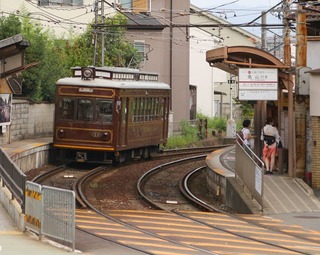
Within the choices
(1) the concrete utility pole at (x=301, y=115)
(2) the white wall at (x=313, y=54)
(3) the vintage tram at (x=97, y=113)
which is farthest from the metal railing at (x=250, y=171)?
(3) the vintage tram at (x=97, y=113)

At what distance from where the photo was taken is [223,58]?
902 inches

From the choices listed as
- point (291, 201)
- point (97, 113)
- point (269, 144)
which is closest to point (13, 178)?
point (291, 201)

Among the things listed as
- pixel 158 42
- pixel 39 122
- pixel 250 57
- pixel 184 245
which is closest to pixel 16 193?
pixel 184 245

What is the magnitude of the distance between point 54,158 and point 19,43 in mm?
7800

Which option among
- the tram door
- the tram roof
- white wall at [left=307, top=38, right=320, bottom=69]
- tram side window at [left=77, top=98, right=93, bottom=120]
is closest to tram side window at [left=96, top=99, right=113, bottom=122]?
tram side window at [left=77, top=98, right=93, bottom=120]

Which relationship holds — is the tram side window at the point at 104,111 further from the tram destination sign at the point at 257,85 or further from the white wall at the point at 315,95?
the white wall at the point at 315,95

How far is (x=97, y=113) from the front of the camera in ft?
97.9

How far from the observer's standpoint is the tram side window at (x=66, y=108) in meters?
30.1

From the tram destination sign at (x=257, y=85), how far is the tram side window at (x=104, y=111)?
7400 millimetres

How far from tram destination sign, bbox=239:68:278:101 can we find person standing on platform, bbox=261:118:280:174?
52.5 inches

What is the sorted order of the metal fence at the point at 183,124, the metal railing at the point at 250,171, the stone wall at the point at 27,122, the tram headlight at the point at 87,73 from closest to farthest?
1. the metal railing at the point at 250,171
2. the tram headlight at the point at 87,73
3. the stone wall at the point at 27,122
4. the metal fence at the point at 183,124

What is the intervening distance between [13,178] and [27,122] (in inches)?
686

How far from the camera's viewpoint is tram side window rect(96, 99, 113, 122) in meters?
29.6

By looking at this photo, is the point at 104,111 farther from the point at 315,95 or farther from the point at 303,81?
the point at 315,95
